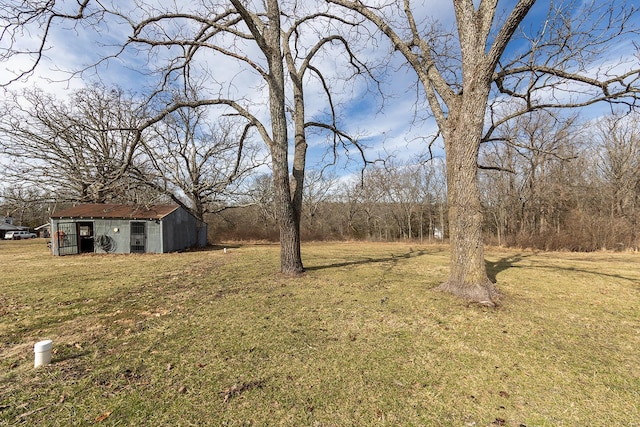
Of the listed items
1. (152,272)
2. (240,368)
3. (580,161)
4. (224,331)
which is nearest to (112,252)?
(152,272)

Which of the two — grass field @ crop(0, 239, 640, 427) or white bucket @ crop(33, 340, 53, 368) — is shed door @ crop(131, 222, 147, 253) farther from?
white bucket @ crop(33, 340, 53, 368)

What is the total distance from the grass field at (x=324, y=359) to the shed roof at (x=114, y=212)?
12.1m

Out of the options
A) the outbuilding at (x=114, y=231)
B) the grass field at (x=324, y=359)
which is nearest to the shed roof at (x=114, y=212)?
the outbuilding at (x=114, y=231)

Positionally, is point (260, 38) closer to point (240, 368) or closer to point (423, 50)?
point (423, 50)

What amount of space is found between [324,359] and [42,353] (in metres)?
3.02

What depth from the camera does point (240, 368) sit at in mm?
2910

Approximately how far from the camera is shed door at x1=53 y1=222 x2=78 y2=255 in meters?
16.4

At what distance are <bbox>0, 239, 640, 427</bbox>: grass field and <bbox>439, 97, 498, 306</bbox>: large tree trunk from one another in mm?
454

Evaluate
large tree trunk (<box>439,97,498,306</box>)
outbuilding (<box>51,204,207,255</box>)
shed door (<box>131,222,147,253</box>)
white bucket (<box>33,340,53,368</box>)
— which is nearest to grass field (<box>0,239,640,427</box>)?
white bucket (<box>33,340,53,368</box>)

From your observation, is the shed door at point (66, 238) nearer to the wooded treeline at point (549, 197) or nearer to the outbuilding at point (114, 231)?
the outbuilding at point (114, 231)

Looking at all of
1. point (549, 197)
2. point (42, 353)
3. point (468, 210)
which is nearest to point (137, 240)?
point (42, 353)

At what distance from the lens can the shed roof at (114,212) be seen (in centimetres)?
1696

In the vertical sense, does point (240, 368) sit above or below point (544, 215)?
below

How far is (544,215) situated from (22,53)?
2884 cm
